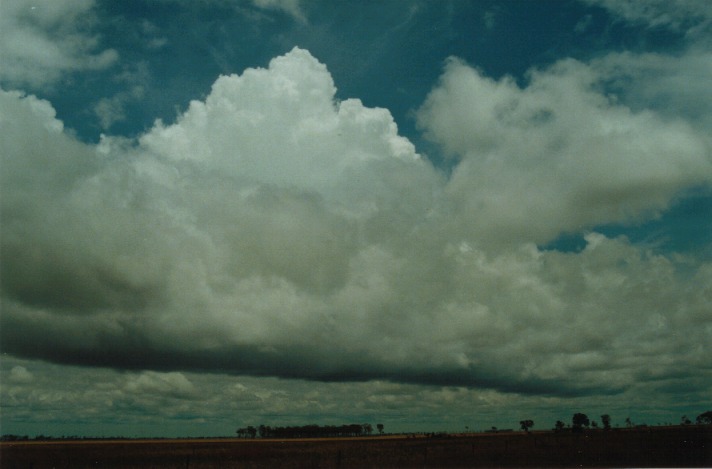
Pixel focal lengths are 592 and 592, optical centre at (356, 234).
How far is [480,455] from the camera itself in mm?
58062

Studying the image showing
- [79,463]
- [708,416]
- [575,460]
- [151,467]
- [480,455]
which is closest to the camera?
[575,460]

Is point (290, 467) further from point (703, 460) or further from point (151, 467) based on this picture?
point (703, 460)

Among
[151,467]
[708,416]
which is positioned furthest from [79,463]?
[708,416]

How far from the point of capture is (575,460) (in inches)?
1925

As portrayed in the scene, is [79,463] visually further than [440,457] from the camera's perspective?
Yes

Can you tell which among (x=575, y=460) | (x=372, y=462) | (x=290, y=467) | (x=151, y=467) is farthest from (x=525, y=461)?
(x=151, y=467)

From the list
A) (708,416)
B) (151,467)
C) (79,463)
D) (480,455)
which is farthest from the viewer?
(708,416)

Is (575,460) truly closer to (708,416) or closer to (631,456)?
(631,456)

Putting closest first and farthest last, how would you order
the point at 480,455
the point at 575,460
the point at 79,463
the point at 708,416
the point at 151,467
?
1. the point at 575,460
2. the point at 151,467
3. the point at 480,455
4. the point at 79,463
5. the point at 708,416

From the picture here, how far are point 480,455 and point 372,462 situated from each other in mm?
12412

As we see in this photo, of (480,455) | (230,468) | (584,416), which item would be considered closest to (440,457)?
(480,455)

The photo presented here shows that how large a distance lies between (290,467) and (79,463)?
89.1ft

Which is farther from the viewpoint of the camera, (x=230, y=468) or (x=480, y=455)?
(x=480, y=455)

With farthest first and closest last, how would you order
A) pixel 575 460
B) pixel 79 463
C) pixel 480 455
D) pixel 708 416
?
pixel 708 416 < pixel 79 463 < pixel 480 455 < pixel 575 460
